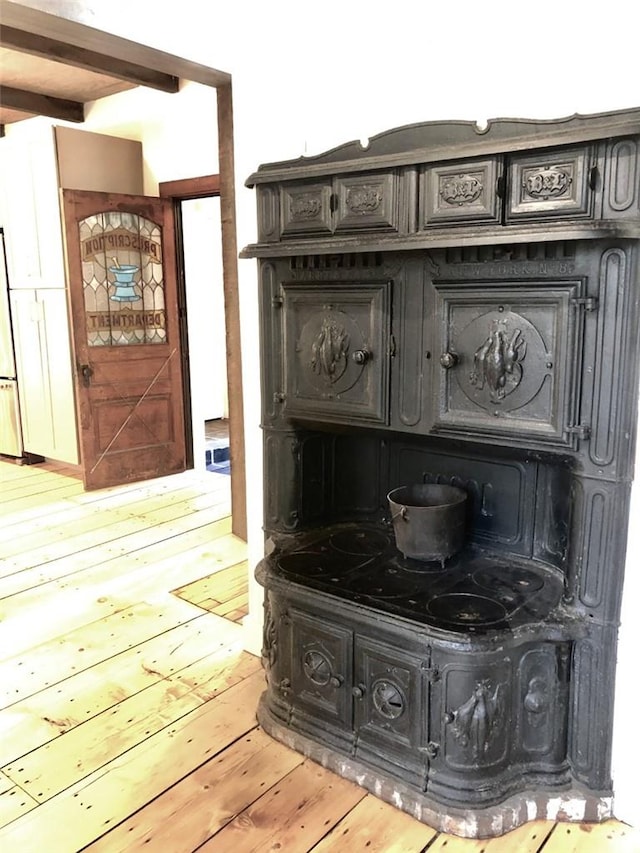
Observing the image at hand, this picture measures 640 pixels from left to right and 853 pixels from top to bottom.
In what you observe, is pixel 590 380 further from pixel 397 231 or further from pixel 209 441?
pixel 209 441

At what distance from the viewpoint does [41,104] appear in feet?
16.4

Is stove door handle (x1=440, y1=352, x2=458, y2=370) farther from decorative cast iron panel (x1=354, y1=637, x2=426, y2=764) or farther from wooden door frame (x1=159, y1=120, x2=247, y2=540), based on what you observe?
wooden door frame (x1=159, y1=120, x2=247, y2=540)

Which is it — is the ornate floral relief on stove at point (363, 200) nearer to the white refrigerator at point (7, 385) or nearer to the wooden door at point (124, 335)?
the wooden door at point (124, 335)

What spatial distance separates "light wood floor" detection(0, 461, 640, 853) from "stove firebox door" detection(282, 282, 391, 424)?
1.07m

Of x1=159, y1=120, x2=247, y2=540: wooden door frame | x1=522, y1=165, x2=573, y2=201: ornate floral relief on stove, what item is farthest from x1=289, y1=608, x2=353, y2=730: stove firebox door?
x1=159, y1=120, x2=247, y2=540: wooden door frame

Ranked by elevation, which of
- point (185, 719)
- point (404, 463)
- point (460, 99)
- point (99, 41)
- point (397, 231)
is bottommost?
point (185, 719)

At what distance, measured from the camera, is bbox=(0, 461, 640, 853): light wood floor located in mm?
1841

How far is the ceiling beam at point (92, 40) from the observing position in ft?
7.98

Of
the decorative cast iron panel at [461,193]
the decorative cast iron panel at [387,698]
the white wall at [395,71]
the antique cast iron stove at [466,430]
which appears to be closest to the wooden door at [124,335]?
the white wall at [395,71]

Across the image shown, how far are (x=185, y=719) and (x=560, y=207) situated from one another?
1.93 m

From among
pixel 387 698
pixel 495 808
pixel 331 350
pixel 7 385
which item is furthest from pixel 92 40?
pixel 7 385

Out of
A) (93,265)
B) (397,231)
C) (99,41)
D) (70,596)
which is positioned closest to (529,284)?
(397,231)

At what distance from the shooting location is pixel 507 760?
188 cm

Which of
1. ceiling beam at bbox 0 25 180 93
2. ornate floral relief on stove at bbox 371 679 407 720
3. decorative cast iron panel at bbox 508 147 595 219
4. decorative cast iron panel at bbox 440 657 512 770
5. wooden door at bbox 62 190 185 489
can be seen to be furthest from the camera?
wooden door at bbox 62 190 185 489
